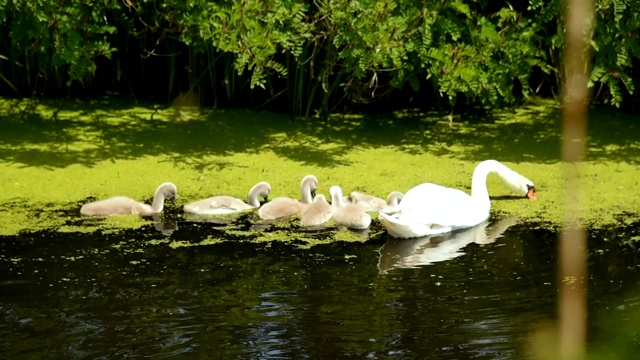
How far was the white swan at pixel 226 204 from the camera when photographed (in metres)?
6.37

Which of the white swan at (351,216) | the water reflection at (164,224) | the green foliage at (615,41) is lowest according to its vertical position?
the water reflection at (164,224)

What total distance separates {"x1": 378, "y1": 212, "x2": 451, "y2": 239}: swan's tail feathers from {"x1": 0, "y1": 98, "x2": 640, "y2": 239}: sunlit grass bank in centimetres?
63

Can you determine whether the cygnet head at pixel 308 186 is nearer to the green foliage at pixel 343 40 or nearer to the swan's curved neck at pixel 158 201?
the swan's curved neck at pixel 158 201

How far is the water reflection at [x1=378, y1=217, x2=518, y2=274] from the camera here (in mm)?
5566

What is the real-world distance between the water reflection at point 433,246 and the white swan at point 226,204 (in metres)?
0.98

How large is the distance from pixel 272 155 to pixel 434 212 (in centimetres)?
202

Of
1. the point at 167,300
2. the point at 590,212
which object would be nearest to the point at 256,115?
the point at 590,212

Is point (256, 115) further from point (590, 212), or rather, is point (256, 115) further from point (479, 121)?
point (590, 212)

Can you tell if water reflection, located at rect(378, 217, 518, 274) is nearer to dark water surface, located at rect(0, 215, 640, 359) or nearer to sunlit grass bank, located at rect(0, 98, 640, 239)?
dark water surface, located at rect(0, 215, 640, 359)

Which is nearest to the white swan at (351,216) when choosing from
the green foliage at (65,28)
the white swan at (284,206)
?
the white swan at (284,206)

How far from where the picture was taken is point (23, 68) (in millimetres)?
9430

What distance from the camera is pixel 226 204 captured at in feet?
21.0

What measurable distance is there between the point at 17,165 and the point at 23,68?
232cm

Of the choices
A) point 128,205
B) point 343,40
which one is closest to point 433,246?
point 128,205
